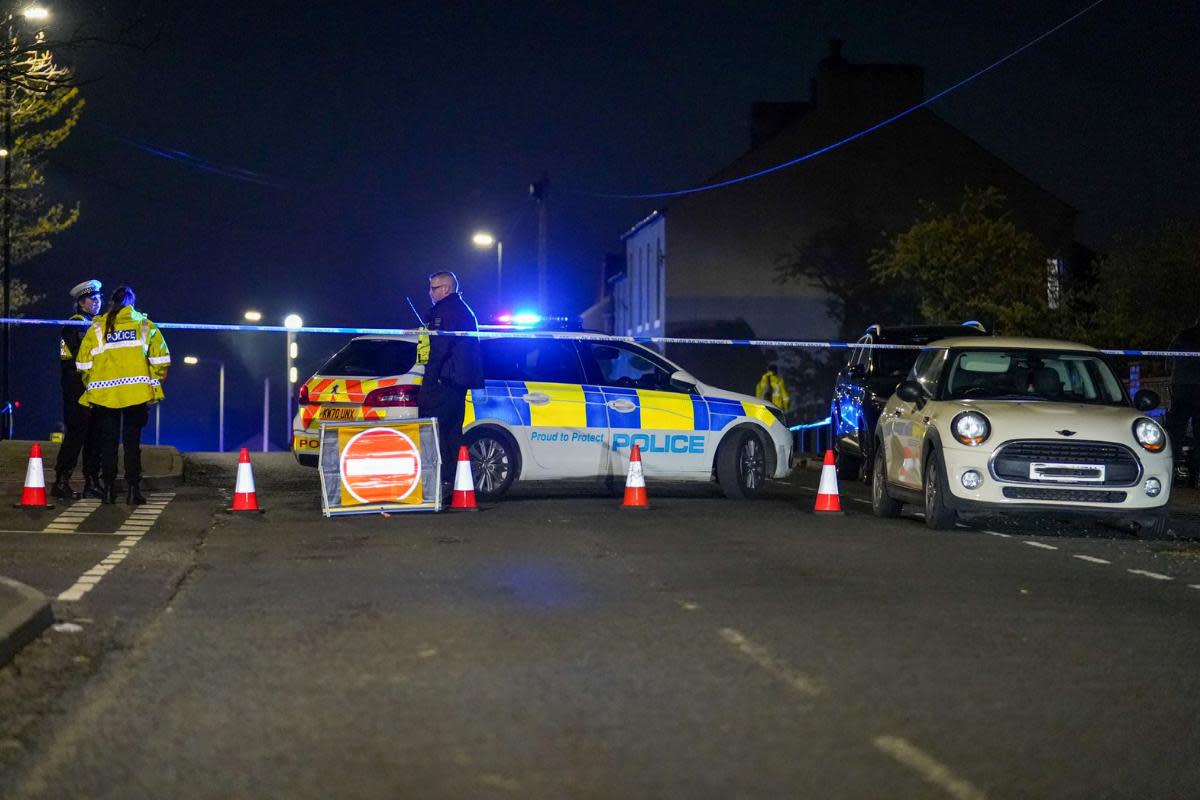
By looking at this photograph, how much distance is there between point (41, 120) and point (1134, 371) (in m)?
21.7

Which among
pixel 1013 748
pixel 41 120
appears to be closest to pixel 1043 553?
pixel 1013 748

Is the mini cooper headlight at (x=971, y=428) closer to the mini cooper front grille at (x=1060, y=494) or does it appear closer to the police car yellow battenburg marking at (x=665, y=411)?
the mini cooper front grille at (x=1060, y=494)

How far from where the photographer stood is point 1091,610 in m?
9.04

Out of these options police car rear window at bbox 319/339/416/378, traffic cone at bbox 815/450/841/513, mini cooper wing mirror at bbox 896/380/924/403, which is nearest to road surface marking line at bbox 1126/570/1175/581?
mini cooper wing mirror at bbox 896/380/924/403

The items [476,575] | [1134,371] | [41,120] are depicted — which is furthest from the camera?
[41,120]

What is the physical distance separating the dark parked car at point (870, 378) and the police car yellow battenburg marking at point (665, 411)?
4.06 m

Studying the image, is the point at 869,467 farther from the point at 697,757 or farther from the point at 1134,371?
the point at 697,757

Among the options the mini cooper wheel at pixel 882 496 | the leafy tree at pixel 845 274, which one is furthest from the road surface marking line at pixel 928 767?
the leafy tree at pixel 845 274

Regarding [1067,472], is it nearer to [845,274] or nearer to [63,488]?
[63,488]

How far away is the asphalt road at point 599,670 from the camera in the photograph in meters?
5.29

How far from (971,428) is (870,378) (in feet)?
24.0

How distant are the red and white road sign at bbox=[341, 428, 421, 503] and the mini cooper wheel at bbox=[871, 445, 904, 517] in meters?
4.16

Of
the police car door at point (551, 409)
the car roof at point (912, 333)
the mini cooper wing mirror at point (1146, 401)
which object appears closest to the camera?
the mini cooper wing mirror at point (1146, 401)

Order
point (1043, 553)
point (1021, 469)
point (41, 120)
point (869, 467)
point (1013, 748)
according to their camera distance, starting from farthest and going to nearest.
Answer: point (41, 120), point (869, 467), point (1021, 469), point (1043, 553), point (1013, 748)
